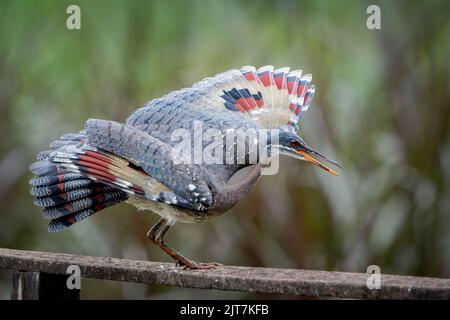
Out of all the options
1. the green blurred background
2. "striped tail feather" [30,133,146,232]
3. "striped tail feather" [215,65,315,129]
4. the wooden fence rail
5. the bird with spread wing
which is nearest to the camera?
the wooden fence rail

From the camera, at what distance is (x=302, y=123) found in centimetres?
453

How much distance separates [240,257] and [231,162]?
184 cm

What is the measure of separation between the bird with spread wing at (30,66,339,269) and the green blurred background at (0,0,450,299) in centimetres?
150

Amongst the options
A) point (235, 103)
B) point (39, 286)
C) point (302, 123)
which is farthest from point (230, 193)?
point (302, 123)

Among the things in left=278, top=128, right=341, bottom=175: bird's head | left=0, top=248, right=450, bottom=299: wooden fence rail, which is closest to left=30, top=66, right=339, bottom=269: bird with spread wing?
left=278, top=128, right=341, bottom=175: bird's head

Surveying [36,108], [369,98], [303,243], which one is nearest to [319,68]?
[369,98]

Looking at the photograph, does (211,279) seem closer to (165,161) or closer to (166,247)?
(166,247)

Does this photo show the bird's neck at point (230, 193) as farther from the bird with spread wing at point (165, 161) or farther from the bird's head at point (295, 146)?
the bird's head at point (295, 146)

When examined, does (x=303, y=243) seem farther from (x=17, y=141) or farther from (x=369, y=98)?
(x=17, y=141)

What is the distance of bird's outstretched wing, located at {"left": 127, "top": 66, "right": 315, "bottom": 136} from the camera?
278 cm

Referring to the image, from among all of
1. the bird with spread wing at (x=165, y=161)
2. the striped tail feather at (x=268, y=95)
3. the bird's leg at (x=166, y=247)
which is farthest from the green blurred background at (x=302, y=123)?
the bird's leg at (x=166, y=247)

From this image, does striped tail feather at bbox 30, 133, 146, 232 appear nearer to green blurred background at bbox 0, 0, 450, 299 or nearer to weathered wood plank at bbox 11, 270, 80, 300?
weathered wood plank at bbox 11, 270, 80, 300

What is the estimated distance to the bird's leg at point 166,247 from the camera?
274 centimetres

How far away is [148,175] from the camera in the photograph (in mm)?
2664
